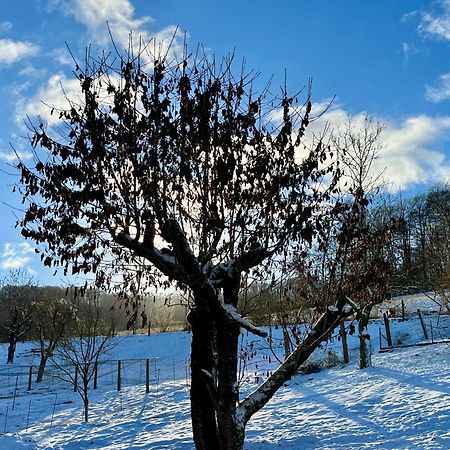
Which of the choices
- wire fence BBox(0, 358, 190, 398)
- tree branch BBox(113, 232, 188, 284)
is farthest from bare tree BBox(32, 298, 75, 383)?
tree branch BBox(113, 232, 188, 284)

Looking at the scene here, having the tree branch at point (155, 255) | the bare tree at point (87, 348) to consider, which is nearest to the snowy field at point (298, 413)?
the bare tree at point (87, 348)

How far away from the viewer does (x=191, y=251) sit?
4668mm

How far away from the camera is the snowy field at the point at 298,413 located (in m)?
8.86

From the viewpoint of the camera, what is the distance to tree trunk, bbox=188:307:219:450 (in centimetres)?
519

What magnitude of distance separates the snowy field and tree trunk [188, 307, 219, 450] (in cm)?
76

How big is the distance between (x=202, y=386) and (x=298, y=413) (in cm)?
735

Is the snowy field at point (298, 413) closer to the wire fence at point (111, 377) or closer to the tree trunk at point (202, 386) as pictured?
the wire fence at point (111, 377)

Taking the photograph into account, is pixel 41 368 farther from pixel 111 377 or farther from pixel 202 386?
pixel 202 386

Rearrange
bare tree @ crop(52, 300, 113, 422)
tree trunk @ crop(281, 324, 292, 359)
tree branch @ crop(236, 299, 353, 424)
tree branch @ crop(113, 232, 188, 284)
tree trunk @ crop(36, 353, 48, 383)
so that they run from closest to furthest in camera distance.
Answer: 1. tree branch @ crop(113, 232, 188, 284)
2. tree branch @ crop(236, 299, 353, 424)
3. tree trunk @ crop(281, 324, 292, 359)
4. bare tree @ crop(52, 300, 113, 422)
5. tree trunk @ crop(36, 353, 48, 383)

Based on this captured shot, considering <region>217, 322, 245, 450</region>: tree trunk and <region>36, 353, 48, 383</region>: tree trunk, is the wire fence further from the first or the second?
<region>217, 322, 245, 450</region>: tree trunk

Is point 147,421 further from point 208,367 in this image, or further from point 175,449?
point 208,367

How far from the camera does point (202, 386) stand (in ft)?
17.3

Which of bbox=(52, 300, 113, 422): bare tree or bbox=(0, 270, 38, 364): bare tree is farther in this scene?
bbox=(0, 270, 38, 364): bare tree

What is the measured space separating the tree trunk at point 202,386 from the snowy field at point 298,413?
76 cm
